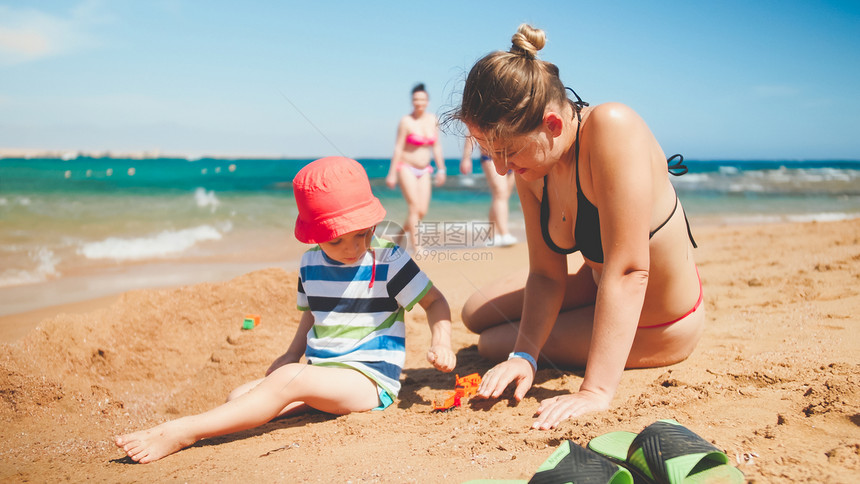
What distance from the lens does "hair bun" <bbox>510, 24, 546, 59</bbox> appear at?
1.90 metres

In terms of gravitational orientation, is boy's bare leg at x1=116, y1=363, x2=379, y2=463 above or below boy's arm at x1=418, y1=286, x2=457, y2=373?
below

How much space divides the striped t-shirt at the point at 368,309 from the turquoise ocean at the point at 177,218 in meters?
0.26

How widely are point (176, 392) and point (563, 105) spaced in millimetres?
2342

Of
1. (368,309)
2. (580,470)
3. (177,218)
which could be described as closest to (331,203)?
(368,309)

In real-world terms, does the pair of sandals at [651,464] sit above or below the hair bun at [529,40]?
below

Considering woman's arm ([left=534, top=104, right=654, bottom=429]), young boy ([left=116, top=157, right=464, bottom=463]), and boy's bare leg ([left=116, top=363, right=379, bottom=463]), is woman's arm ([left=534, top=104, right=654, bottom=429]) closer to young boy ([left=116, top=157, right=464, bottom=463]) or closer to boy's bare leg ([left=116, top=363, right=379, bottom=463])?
young boy ([left=116, top=157, right=464, bottom=463])

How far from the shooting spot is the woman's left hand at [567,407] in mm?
1855

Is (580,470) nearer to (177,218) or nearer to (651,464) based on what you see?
(651,464)

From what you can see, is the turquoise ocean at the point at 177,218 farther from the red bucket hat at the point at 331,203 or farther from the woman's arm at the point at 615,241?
the woman's arm at the point at 615,241

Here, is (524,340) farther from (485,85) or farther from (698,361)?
(485,85)

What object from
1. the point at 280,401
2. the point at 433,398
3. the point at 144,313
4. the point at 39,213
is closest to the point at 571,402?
the point at 433,398

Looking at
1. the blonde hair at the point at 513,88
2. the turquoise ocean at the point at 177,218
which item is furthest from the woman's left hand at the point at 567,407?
the turquoise ocean at the point at 177,218

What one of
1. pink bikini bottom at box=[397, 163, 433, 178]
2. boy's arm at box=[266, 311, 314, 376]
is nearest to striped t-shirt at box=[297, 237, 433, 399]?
boy's arm at box=[266, 311, 314, 376]

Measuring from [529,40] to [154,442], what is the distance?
1.90m
